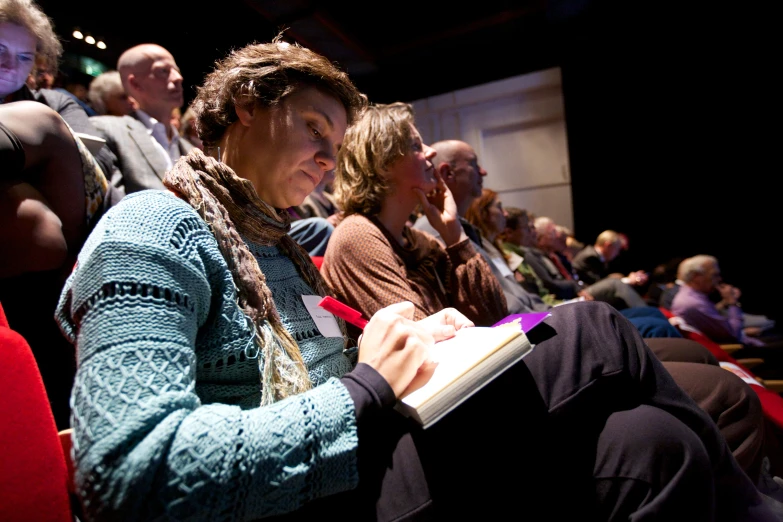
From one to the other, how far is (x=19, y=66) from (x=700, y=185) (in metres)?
6.71

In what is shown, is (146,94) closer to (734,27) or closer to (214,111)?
(214,111)

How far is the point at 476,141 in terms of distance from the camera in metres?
6.30

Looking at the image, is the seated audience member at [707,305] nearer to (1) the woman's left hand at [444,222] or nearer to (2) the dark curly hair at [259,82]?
(1) the woman's left hand at [444,222]

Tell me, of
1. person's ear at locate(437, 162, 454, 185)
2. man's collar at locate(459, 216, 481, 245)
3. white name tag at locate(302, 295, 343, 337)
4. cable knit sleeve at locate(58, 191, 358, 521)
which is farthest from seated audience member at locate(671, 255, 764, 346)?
cable knit sleeve at locate(58, 191, 358, 521)

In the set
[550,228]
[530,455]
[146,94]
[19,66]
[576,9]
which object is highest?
[576,9]

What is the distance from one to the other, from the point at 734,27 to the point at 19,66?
6112 mm

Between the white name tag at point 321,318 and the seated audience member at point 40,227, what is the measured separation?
0.53 m

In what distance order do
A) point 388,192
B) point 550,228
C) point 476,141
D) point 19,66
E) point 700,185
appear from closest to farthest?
point 19,66
point 388,192
point 550,228
point 700,185
point 476,141

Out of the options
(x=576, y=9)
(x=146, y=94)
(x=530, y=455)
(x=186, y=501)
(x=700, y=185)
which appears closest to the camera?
(x=186, y=501)

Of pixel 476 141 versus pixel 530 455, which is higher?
pixel 476 141

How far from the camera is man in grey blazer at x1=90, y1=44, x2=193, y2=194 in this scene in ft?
6.31

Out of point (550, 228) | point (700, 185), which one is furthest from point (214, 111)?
point (700, 185)

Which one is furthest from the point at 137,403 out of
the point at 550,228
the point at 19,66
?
the point at 550,228

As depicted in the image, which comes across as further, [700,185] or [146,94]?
[700,185]
